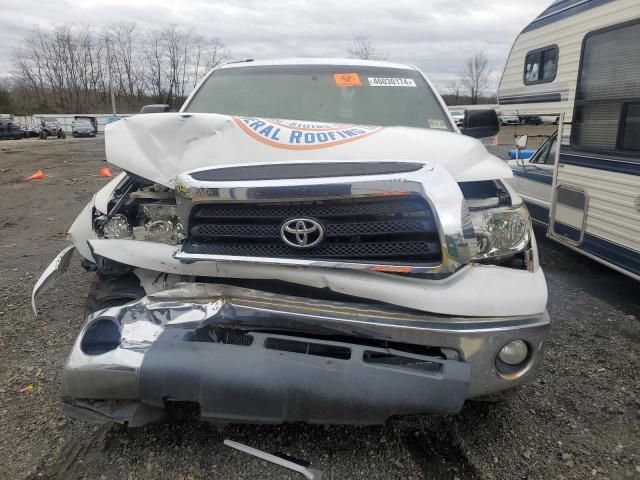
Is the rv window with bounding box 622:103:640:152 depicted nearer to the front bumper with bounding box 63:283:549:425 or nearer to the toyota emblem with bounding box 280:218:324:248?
the front bumper with bounding box 63:283:549:425

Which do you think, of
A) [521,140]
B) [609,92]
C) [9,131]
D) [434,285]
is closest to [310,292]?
[434,285]

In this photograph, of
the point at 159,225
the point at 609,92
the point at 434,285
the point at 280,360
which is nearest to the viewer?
the point at 280,360

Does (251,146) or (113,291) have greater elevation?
(251,146)

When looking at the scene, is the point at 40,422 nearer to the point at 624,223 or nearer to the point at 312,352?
the point at 312,352

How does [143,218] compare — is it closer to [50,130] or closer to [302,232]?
[302,232]

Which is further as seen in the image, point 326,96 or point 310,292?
point 326,96

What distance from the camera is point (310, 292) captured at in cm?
231

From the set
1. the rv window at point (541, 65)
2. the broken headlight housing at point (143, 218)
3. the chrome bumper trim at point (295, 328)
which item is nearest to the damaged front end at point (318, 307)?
the chrome bumper trim at point (295, 328)

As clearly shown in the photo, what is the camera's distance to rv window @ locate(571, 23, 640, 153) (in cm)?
419

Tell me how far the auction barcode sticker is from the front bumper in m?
2.47

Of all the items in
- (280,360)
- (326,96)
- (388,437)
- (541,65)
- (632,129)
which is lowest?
(388,437)

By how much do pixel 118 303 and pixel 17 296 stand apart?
8.79 feet

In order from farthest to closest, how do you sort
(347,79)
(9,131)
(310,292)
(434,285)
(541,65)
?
(9,131) → (541,65) → (347,79) → (310,292) → (434,285)

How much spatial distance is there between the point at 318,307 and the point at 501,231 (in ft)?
3.17
